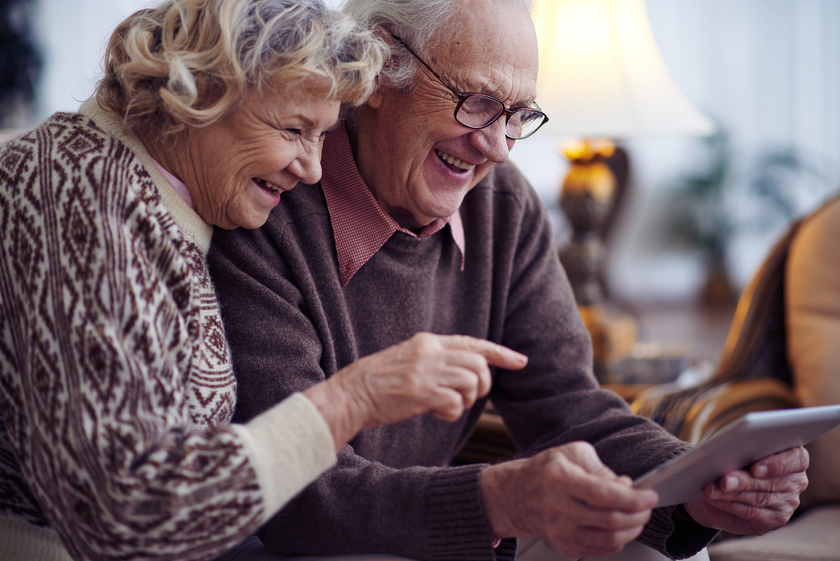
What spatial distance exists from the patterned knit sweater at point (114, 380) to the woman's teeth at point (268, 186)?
143mm

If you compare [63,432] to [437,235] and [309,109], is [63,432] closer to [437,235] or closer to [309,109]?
[309,109]

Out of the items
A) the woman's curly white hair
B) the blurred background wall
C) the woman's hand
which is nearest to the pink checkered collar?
the woman's curly white hair

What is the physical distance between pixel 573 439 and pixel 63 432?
81 centimetres

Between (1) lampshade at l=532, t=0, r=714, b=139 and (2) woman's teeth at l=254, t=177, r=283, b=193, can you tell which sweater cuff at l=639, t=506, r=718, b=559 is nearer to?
(2) woman's teeth at l=254, t=177, r=283, b=193

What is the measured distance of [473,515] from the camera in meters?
0.89

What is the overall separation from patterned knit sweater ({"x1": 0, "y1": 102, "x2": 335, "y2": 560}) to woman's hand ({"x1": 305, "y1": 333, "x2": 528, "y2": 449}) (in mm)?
28

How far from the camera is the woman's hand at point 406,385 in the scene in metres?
0.81

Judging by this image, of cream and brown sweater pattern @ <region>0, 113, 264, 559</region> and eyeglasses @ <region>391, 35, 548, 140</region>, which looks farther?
eyeglasses @ <region>391, 35, 548, 140</region>

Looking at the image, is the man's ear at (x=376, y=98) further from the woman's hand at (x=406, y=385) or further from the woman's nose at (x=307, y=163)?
the woman's hand at (x=406, y=385)

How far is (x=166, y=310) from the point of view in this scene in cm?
83

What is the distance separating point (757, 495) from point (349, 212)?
2.38ft

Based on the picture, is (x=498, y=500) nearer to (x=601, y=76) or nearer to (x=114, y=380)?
(x=114, y=380)

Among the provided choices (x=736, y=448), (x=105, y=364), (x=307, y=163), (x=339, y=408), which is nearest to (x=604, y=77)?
(x=307, y=163)

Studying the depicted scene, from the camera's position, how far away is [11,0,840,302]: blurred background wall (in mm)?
4992
